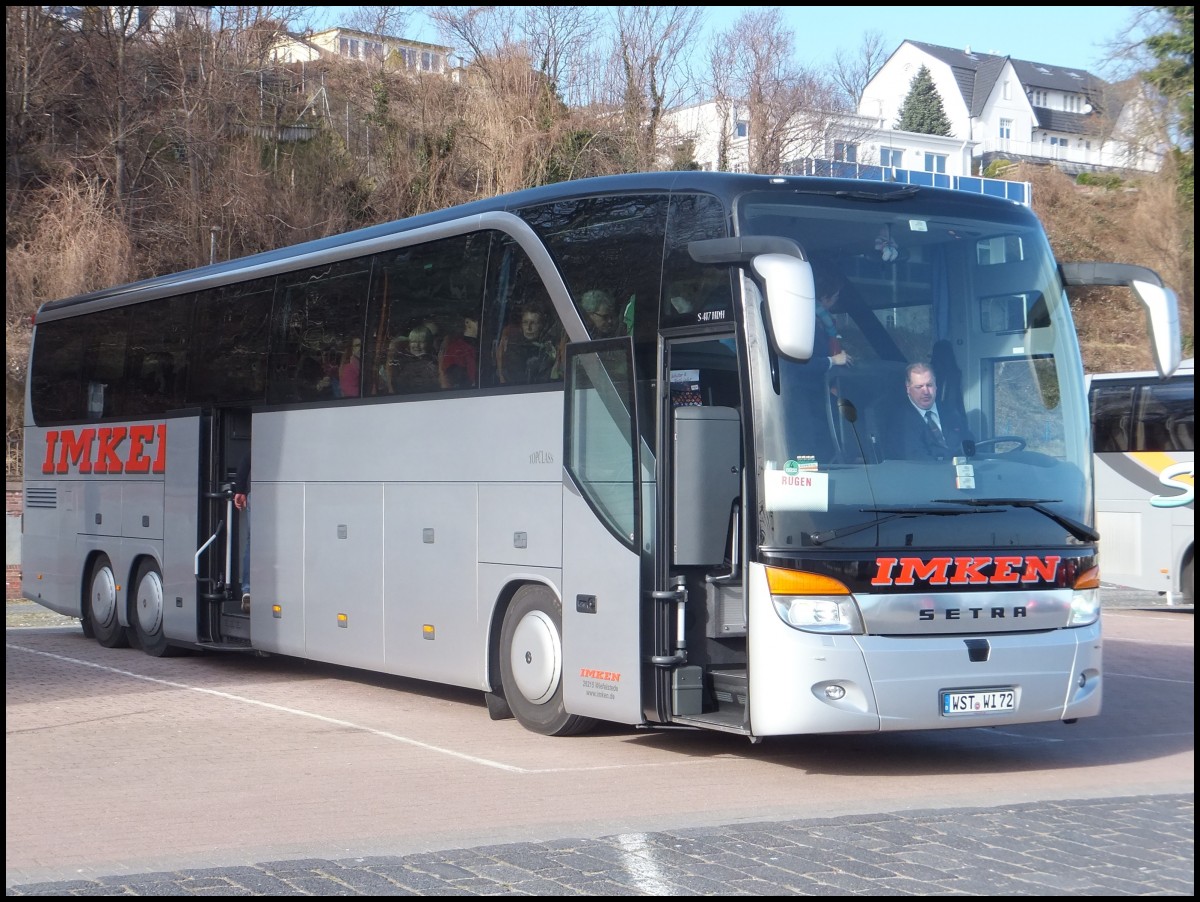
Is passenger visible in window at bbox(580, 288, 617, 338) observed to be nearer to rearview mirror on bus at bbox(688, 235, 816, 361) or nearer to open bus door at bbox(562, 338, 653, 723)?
open bus door at bbox(562, 338, 653, 723)

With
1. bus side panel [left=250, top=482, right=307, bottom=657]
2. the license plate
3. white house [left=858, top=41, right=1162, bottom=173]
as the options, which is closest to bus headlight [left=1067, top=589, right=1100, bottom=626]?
the license plate

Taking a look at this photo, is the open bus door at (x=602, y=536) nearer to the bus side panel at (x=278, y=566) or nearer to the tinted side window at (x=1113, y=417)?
the bus side panel at (x=278, y=566)

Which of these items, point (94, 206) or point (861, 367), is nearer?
point (861, 367)

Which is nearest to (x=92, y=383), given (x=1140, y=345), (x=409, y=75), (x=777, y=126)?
(x=409, y=75)

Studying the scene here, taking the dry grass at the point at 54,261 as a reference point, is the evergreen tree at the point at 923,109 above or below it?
above

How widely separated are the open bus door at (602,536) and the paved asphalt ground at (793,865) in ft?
7.87

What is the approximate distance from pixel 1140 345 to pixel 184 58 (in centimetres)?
2760

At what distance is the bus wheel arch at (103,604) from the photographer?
18.0m

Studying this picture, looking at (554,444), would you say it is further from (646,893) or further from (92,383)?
(92,383)

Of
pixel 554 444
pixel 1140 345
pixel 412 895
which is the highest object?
pixel 1140 345

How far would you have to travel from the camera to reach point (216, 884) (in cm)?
655

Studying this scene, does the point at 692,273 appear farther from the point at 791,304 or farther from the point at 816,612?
the point at 816,612

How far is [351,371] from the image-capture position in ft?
45.4

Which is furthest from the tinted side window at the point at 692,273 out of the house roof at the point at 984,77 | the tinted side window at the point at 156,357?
the house roof at the point at 984,77
